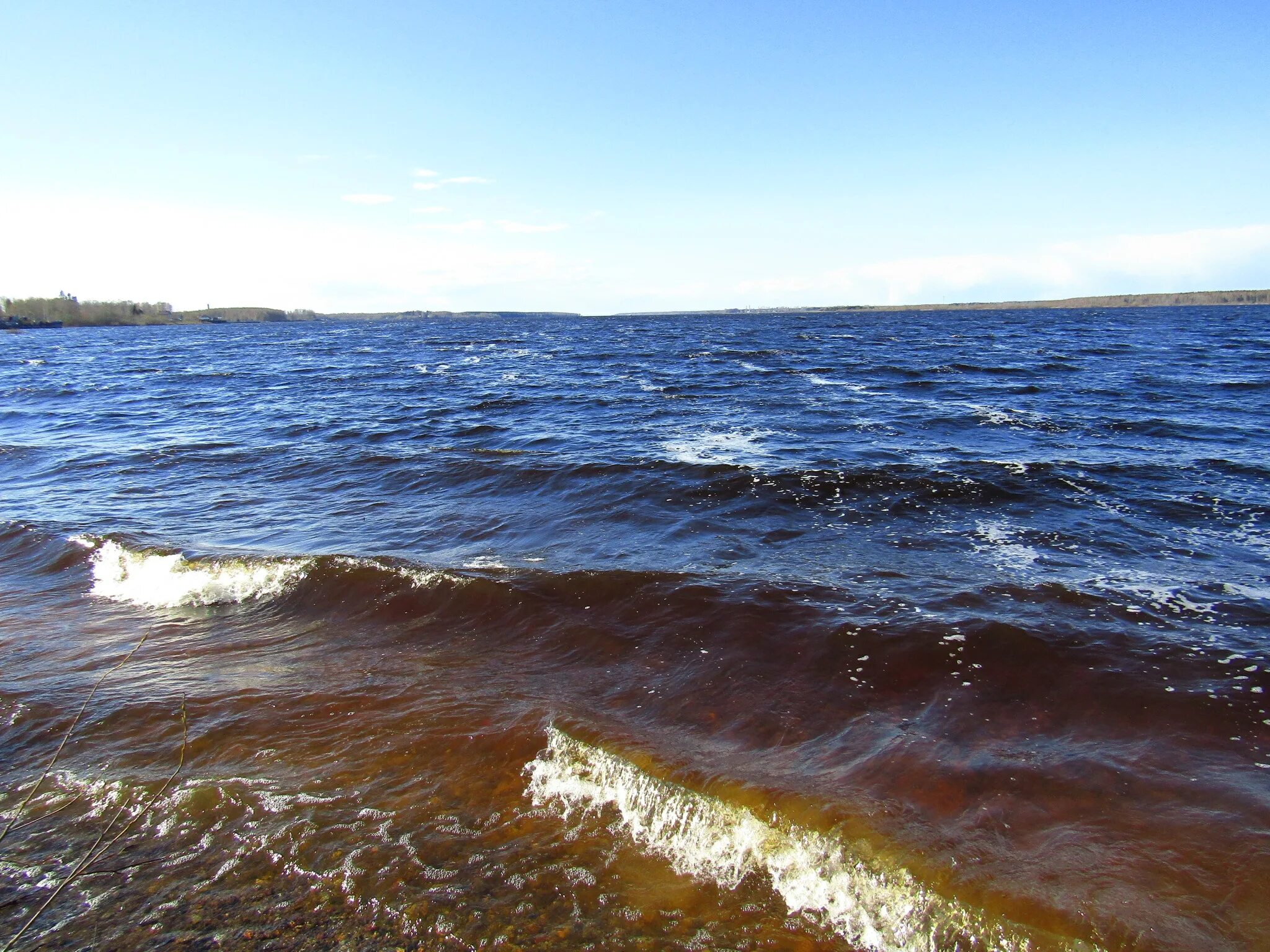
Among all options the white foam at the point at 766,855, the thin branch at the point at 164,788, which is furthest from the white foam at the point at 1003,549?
the thin branch at the point at 164,788

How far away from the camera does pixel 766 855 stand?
156 inches

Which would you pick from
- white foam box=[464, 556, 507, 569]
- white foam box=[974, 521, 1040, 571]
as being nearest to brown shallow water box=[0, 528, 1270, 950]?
white foam box=[464, 556, 507, 569]

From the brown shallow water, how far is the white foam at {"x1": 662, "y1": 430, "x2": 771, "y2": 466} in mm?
6753

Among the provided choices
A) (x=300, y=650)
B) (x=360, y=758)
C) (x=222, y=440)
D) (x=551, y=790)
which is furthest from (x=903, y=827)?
(x=222, y=440)

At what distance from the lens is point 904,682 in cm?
591

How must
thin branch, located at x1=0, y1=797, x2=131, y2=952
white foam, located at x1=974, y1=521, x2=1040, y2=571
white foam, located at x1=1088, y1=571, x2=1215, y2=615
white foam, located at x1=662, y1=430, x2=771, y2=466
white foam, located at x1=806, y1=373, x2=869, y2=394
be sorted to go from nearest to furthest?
1. thin branch, located at x1=0, y1=797, x2=131, y2=952
2. white foam, located at x1=1088, y1=571, x2=1215, y2=615
3. white foam, located at x1=974, y1=521, x2=1040, y2=571
4. white foam, located at x1=662, y1=430, x2=771, y2=466
5. white foam, located at x1=806, y1=373, x2=869, y2=394

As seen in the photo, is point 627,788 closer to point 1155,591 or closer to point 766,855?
point 766,855

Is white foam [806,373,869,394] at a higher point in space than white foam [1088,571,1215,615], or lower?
higher

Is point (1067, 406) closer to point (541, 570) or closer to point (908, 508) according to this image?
point (908, 508)

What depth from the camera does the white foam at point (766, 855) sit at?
3.53 m

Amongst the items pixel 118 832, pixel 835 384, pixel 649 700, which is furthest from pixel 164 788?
pixel 835 384

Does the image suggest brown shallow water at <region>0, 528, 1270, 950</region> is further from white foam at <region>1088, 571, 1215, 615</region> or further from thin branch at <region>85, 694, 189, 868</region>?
white foam at <region>1088, 571, 1215, 615</region>

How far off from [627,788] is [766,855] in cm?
105

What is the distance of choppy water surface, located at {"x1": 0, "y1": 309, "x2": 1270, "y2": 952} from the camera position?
3635 millimetres
